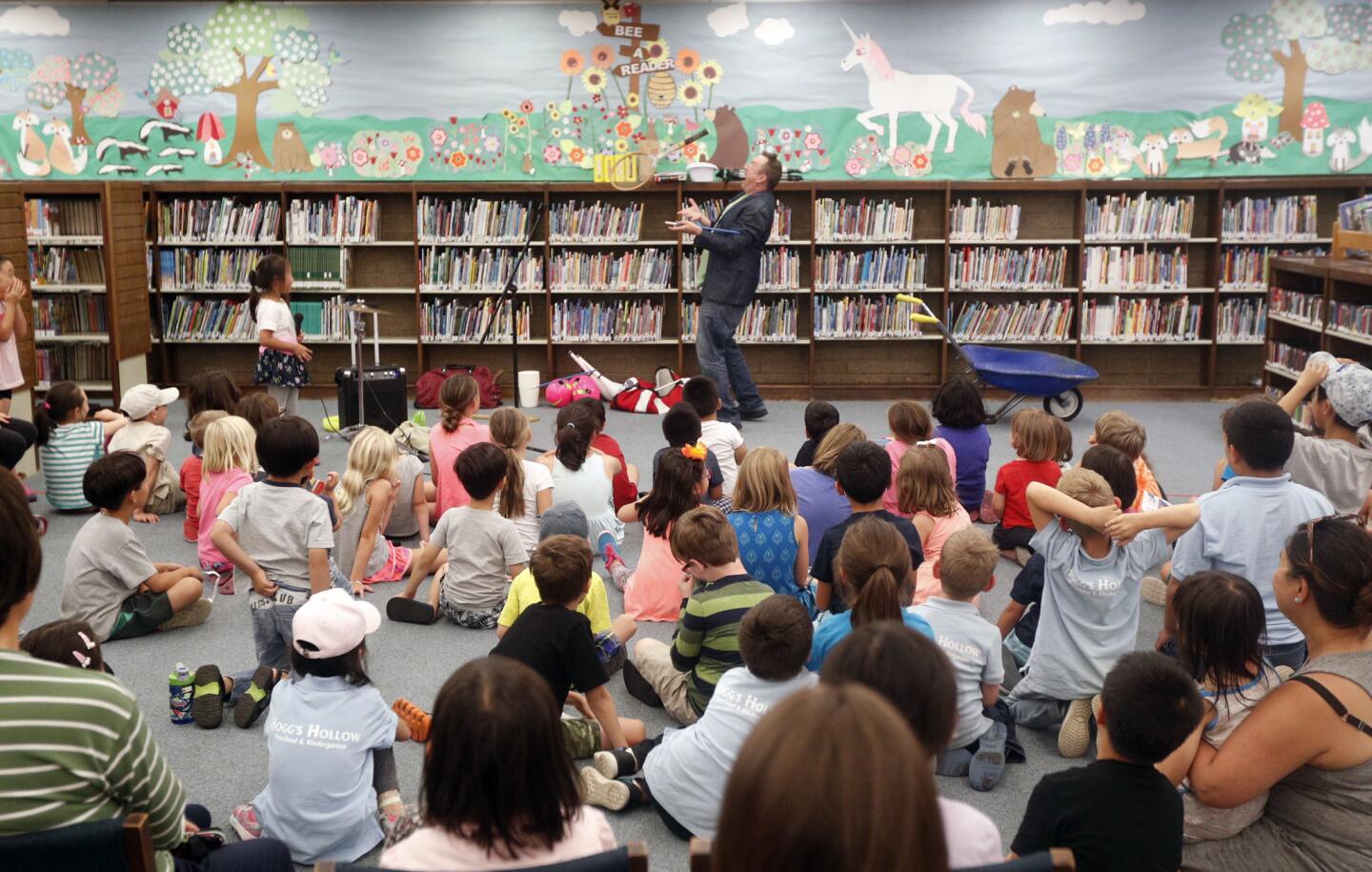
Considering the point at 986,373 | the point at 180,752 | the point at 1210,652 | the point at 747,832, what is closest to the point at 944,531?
the point at 1210,652

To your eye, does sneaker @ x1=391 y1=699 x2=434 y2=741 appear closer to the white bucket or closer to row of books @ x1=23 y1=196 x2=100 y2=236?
the white bucket

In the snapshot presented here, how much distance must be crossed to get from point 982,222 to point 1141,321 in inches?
55.2

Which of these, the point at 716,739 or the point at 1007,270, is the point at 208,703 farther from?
the point at 1007,270

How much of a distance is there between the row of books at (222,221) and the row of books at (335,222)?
7.0 inches

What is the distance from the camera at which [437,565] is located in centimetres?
501

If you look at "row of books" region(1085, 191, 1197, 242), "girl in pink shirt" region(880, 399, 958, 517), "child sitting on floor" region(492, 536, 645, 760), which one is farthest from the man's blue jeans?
"child sitting on floor" region(492, 536, 645, 760)

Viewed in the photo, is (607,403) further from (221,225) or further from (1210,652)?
(1210,652)

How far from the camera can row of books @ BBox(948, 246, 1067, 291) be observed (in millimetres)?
9141

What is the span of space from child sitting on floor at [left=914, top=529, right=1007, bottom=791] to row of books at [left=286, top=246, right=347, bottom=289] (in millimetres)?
6924

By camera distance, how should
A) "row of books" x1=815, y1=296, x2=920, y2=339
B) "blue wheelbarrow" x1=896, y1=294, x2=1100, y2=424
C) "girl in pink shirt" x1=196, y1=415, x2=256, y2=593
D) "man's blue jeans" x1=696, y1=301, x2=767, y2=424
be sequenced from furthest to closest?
"row of books" x1=815, y1=296, x2=920, y2=339 → "man's blue jeans" x1=696, y1=301, x2=767, y2=424 → "blue wheelbarrow" x1=896, y1=294, x2=1100, y2=424 → "girl in pink shirt" x1=196, y1=415, x2=256, y2=593

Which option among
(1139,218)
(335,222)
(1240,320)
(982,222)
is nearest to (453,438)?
(335,222)

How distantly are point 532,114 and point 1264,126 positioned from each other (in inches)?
212

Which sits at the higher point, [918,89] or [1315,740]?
[918,89]

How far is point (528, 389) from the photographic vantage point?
29.4 feet
